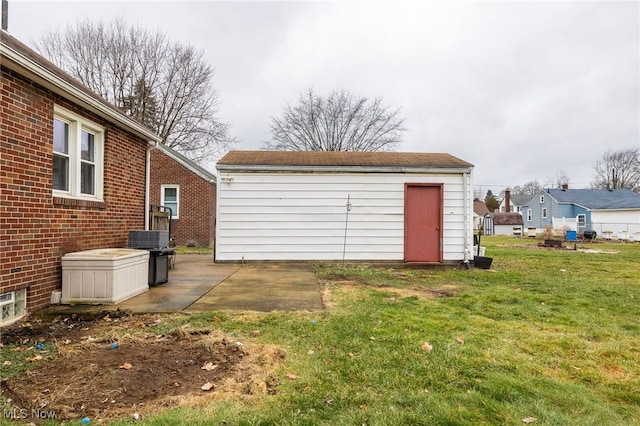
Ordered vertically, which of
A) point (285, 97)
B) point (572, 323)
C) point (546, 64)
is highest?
point (285, 97)

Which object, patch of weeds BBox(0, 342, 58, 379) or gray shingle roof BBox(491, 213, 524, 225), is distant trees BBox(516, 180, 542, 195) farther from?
patch of weeds BBox(0, 342, 58, 379)

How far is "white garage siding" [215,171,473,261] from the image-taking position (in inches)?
357

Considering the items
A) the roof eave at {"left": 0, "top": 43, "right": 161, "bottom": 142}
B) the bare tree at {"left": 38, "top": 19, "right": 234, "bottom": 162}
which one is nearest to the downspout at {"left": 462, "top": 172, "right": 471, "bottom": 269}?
the roof eave at {"left": 0, "top": 43, "right": 161, "bottom": 142}

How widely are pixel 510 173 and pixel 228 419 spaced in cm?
7910

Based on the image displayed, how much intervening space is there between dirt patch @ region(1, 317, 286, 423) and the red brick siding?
0.78 metres

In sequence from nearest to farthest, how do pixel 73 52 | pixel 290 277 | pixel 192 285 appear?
pixel 192 285, pixel 290 277, pixel 73 52

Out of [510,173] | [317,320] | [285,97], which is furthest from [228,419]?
[510,173]

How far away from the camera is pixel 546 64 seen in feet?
46.2

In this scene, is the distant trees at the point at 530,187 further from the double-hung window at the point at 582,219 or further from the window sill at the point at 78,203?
the window sill at the point at 78,203

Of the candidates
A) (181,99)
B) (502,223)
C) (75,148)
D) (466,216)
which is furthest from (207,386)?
(502,223)

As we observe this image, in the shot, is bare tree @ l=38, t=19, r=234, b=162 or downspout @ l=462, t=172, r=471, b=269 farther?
bare tree @ l=38, t=19, r=234, b=162

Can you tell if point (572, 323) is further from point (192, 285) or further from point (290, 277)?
point (192, 285)

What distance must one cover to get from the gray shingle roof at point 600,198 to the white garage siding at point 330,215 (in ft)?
99.3

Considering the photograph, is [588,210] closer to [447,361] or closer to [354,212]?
[354,212]
